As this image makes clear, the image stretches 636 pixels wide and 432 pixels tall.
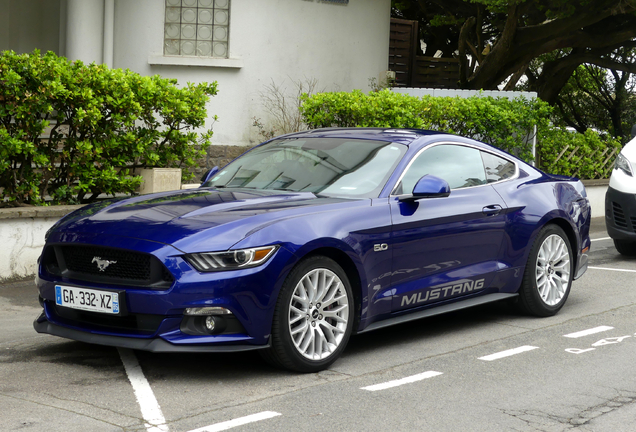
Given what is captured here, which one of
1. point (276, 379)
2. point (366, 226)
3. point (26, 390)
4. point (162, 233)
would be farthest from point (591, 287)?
point (26, 390)

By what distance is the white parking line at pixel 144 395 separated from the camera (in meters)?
4.39

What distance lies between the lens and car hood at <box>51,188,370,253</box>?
505 centimetres

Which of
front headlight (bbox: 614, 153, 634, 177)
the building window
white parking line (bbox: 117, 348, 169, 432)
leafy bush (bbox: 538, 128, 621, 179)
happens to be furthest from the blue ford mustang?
leafy bush (bbox: 538, 128, 621, 179)

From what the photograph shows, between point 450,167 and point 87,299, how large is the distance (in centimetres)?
301

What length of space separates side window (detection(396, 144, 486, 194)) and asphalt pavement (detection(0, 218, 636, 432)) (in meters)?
1.21

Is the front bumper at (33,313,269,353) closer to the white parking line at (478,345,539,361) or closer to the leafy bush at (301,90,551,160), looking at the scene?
the white parking line at (478,345,539,361)

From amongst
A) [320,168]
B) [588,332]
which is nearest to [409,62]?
[588,332]

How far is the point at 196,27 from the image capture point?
1366 centimetres

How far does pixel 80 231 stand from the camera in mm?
5383

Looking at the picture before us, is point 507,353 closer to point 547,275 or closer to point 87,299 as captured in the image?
point 547,275

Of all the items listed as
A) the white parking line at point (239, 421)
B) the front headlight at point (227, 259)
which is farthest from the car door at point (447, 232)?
the white parking line at point (239, 421)

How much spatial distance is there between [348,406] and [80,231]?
6.63ft

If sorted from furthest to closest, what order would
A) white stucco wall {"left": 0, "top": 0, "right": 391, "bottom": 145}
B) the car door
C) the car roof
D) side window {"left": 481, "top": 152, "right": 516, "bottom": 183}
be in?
white stucco wall {"left": 0, "top": 0, "right": 391, "bottom": 145}, side window {"left": 481, "top": 152, "right": 516, "bottom": 183}, the car roof, the car door

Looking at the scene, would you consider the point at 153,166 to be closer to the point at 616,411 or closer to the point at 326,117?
the point at 326,117
